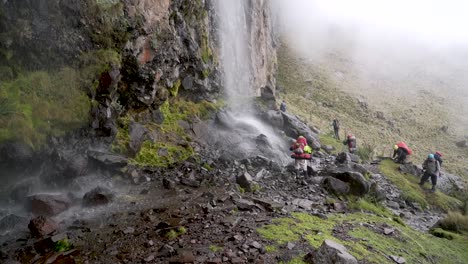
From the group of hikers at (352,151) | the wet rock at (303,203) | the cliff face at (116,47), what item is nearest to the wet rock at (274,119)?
the cliff face at (116,47)

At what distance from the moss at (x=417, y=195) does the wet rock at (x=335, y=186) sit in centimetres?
455

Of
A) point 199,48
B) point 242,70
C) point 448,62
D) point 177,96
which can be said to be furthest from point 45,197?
point 448,62

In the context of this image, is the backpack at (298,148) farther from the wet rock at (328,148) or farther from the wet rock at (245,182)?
the wet rock at (328,148)

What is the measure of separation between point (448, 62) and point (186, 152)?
70.5 meters

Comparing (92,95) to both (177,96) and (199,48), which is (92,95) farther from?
(199,48)

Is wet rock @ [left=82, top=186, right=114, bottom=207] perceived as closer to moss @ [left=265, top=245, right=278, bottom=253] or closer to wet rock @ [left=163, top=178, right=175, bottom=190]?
wet rock @ [left=163, top=178, right=175, bottom=190]

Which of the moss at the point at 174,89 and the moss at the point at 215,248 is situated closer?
the moss at the point at 215,248

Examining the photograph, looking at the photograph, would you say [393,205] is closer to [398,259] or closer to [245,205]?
[398,259]

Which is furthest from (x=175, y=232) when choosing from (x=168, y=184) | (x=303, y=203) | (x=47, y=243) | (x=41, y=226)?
(x=303, y=203)

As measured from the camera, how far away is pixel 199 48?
19.6 meters

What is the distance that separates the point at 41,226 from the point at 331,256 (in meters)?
6.50

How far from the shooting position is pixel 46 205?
29.7ft

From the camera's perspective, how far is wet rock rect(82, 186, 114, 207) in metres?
9.74

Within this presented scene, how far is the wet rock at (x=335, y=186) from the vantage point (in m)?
12.5
